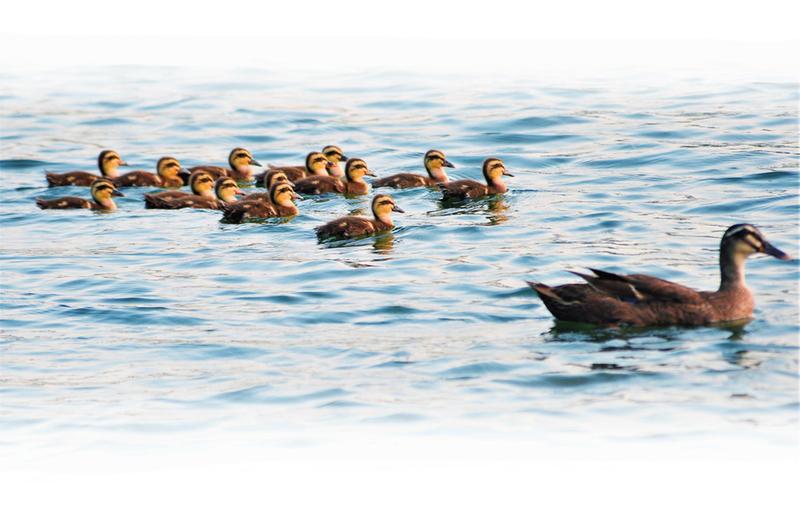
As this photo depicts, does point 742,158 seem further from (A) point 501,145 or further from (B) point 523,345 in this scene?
(B) point 523,345

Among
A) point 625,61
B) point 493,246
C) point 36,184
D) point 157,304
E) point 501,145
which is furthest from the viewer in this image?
point 625,61

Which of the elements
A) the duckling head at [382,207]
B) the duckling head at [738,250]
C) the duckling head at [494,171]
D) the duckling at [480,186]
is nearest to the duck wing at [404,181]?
the duckling at [480,186]

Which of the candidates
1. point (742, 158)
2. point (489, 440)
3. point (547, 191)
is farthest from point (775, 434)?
point (742, 158)

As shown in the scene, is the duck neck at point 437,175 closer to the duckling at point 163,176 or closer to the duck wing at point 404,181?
the duck wing at point 404,181

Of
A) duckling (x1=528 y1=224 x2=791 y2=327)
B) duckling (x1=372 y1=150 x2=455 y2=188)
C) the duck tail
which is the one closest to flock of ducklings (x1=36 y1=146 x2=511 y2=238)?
duckling (x1=372 y1=150 x2=455 y2=188)

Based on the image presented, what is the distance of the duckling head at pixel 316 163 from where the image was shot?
60.3ft

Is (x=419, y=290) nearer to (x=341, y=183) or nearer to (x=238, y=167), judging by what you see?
(x=341, y=183)

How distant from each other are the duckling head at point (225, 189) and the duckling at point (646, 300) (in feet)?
24.2

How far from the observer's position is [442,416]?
8.52m

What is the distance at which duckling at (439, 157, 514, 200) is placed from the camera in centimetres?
1680

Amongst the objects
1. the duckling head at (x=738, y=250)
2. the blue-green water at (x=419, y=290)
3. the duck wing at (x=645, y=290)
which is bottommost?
the blue-green water at (x=419, y=290)

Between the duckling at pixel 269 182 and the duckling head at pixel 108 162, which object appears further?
the duckling head at pixel 108 162

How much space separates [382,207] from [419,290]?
2995 millimetres

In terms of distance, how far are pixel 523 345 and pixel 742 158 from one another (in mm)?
9248
